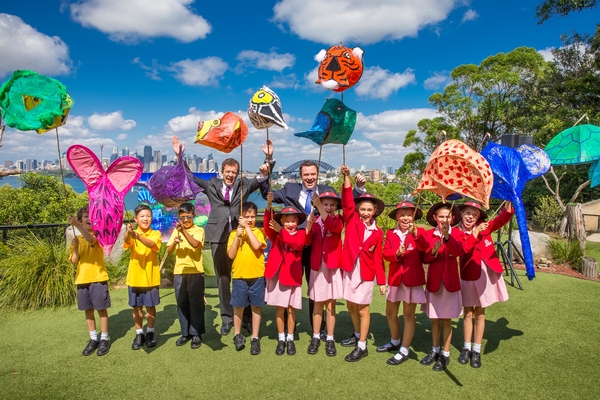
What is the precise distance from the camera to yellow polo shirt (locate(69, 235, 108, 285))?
145 inches

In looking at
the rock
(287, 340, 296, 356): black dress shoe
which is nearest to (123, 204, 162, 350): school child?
(287, 340, 296, 356): black dress shoe

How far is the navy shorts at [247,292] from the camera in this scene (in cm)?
374

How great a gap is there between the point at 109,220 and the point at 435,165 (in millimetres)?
2803

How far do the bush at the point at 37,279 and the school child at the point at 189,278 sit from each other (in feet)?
7.45

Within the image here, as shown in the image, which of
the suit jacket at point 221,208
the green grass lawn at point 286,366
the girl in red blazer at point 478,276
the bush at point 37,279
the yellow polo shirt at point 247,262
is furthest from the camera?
the bush at point 37,279

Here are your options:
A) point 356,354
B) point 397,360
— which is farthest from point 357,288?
point 397,360

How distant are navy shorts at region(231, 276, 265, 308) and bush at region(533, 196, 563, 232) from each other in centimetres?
1165

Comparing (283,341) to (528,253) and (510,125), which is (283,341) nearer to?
(528,253)

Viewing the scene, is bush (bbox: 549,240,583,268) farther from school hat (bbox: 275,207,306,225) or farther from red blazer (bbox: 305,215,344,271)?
school hat (bbox: 275,207,306,225)

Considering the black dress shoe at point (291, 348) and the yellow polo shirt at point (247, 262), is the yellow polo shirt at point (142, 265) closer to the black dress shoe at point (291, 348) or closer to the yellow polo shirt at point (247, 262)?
the yellow polo shirt at point (247, 262)

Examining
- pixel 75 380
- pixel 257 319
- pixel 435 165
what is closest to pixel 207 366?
pixel 257 319

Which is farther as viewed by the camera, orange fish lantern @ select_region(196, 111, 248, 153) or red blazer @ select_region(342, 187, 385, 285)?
orange fish lantern @ select_region(196, 111, 248, 153)

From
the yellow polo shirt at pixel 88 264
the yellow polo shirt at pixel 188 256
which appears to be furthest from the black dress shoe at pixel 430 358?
the yellow polo shirt at pixel 88 264

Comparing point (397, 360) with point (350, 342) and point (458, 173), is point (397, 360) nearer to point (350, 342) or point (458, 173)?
point (350, 342)
